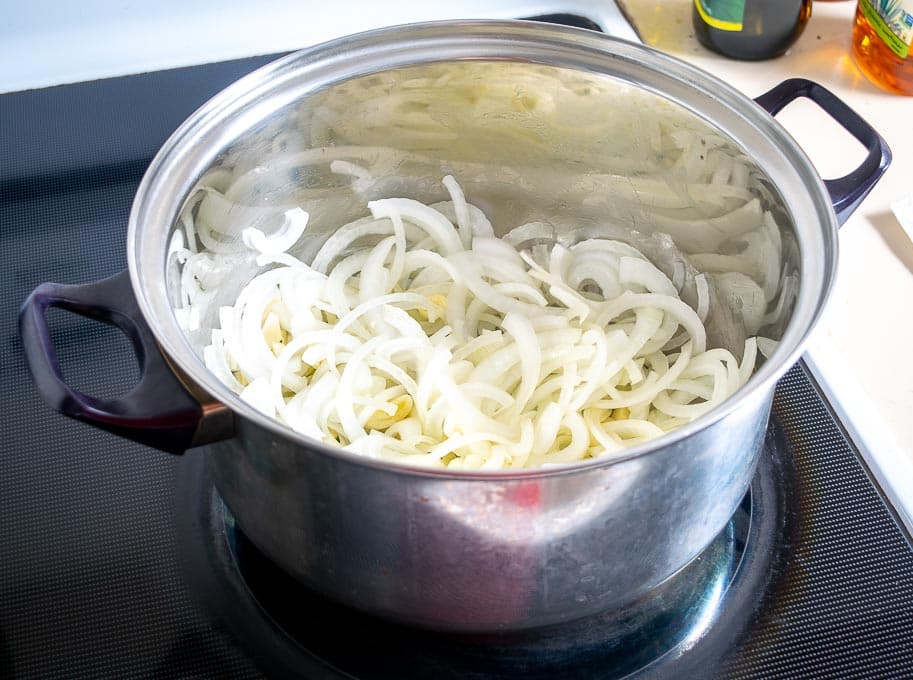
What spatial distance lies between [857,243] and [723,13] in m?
0.31

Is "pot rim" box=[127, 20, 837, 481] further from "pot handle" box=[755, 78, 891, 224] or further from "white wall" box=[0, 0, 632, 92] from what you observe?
"white wall" box=[0, 0, 632, 92]

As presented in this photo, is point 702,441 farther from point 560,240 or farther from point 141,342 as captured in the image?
point 560,240

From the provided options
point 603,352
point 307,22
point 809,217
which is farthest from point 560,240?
point 307,22

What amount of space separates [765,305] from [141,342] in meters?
0.47

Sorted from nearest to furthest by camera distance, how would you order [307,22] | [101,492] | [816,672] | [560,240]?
[816,672], [101,492], [560,240], [307,22]

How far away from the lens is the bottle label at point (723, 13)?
1084 mm

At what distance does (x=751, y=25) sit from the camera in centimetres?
109

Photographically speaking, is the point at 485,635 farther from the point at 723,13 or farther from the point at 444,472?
the point at 723,13

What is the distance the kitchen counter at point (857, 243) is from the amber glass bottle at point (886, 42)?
0.05 ft

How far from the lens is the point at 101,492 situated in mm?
769

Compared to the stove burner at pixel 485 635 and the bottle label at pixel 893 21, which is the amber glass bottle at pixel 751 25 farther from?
the stove burner at pixel 485 635

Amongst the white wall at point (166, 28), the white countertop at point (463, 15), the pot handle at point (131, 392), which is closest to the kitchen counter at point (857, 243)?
the white countertop at point (463, 15)

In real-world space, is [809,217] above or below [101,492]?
above

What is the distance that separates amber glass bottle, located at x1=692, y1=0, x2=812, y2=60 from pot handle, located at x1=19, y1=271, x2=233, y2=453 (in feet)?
2.51
